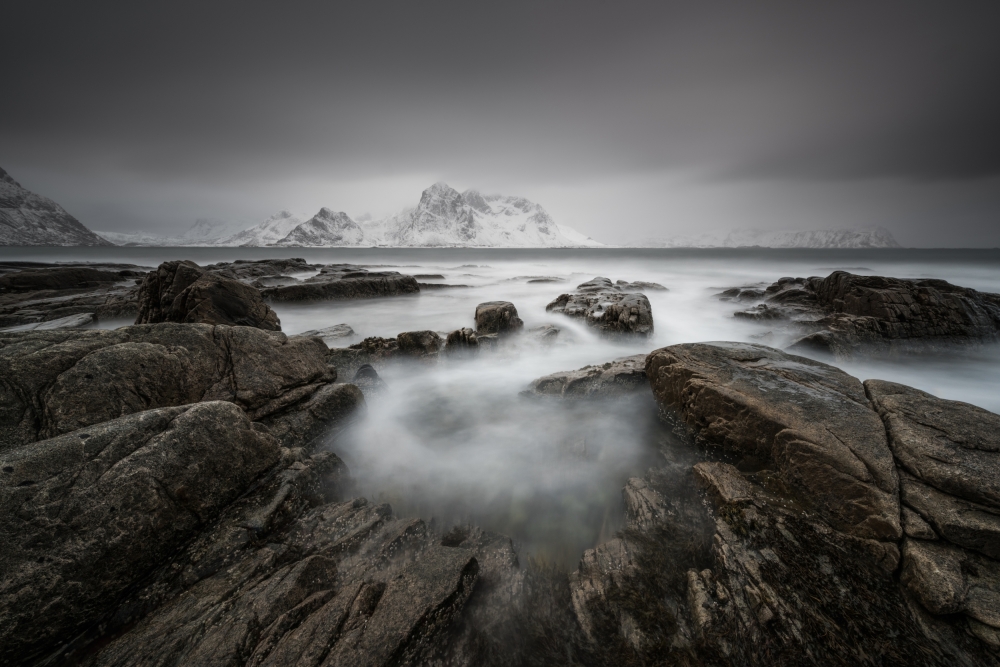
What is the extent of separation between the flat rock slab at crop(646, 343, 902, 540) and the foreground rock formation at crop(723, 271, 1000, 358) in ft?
21.2

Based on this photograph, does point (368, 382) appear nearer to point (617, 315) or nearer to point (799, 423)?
point (799, 423)

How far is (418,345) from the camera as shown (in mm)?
10133

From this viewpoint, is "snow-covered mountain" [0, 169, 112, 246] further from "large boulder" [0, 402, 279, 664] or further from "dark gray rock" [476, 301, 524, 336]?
"large boulder" [0, 402, 279, 664]

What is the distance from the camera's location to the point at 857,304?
12102 mm

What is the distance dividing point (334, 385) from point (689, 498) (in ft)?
19.4

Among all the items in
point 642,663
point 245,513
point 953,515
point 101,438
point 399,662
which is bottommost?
point 642,663

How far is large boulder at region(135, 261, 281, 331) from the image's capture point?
28.9 feet

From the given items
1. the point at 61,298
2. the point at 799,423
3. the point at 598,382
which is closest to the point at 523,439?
the point at 598,382

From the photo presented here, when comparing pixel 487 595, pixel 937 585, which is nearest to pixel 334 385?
pixel 487 595

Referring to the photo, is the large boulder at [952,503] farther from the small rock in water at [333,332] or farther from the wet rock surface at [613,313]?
the small rock in water at [333,332]

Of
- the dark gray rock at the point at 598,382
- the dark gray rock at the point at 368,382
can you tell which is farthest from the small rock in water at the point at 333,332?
the dark gray rock at the point at 598,382

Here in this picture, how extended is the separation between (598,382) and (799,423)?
3.62 m

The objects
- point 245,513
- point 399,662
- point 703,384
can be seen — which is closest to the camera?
point 399,662

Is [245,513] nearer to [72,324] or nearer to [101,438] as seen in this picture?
[101,438]
